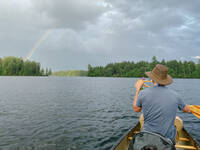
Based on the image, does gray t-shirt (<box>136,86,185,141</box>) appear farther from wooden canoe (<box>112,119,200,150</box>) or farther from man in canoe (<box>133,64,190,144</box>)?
wooden canoe (<box>112,119,200,150</box>)

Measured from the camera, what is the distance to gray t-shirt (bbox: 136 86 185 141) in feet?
13.6

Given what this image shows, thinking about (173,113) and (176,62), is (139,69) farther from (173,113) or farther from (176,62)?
(173,113)

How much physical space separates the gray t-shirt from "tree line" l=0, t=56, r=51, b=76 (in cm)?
17337

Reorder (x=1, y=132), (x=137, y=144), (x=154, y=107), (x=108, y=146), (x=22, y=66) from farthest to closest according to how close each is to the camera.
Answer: (x=22, y=66) → (x=1, y=132) → (x=108, y=146) → (x=154, y=107) → (x=137, y=144)

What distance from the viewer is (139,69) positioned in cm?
19162

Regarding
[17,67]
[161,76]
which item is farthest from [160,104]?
[17,67]

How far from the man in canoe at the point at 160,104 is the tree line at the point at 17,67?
17334 cm

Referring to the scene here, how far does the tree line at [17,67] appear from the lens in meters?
157

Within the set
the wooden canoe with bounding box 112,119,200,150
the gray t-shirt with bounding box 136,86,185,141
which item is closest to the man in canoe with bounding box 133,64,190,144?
the gray t-shirt with bounding box 136,86,185,141

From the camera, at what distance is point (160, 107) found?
4.17 meters

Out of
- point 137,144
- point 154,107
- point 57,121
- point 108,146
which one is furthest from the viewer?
point 57,121

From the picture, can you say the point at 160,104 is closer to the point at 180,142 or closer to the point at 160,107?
the point at 160,107

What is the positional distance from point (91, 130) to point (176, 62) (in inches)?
7048

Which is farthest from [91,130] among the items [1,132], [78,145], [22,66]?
[22,66]
